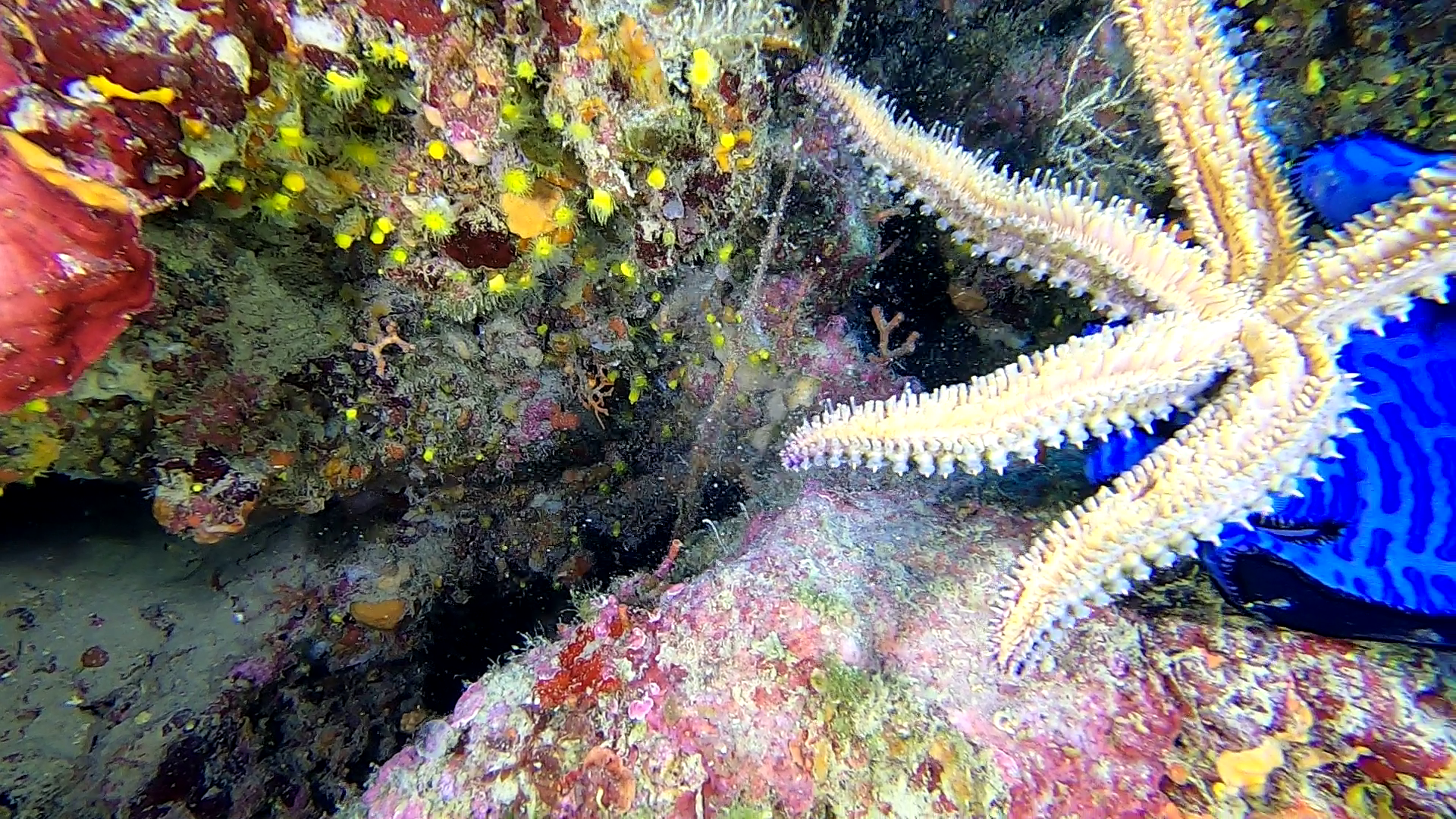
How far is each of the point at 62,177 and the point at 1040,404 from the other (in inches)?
94.3

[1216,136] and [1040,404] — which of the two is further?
[1216,136]

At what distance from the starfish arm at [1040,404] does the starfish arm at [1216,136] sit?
0.26 metres

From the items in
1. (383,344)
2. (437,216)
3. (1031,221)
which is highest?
(1031,221)

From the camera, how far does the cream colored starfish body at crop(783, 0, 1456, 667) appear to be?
59.6 inches

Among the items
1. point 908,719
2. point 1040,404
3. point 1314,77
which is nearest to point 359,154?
point 1040,404

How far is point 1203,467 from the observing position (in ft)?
5.01

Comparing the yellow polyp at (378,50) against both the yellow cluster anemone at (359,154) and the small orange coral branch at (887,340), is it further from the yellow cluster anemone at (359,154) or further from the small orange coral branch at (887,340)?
the small orange coral branch at (887,340)

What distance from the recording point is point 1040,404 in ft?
5.23

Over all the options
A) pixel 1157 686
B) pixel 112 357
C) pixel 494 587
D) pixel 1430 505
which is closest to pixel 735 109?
pixel 1157 686

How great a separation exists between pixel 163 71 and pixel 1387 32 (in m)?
3.29

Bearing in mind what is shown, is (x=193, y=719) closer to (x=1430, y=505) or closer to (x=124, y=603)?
(x=124, y=603)

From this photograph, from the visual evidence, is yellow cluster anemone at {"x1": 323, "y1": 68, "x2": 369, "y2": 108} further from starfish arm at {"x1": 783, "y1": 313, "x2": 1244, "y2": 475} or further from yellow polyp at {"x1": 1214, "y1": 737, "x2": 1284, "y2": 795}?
→ yellow polyp at {"x1": 1214, "y1": 737, "x2": 1284, "y2": 795}

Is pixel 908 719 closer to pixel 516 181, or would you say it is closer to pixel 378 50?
pixel 516 181

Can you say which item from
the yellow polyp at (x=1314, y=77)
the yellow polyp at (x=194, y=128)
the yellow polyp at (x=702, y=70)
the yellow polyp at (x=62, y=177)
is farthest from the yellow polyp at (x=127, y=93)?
the yellow polyp at (x=1314, y=77)
